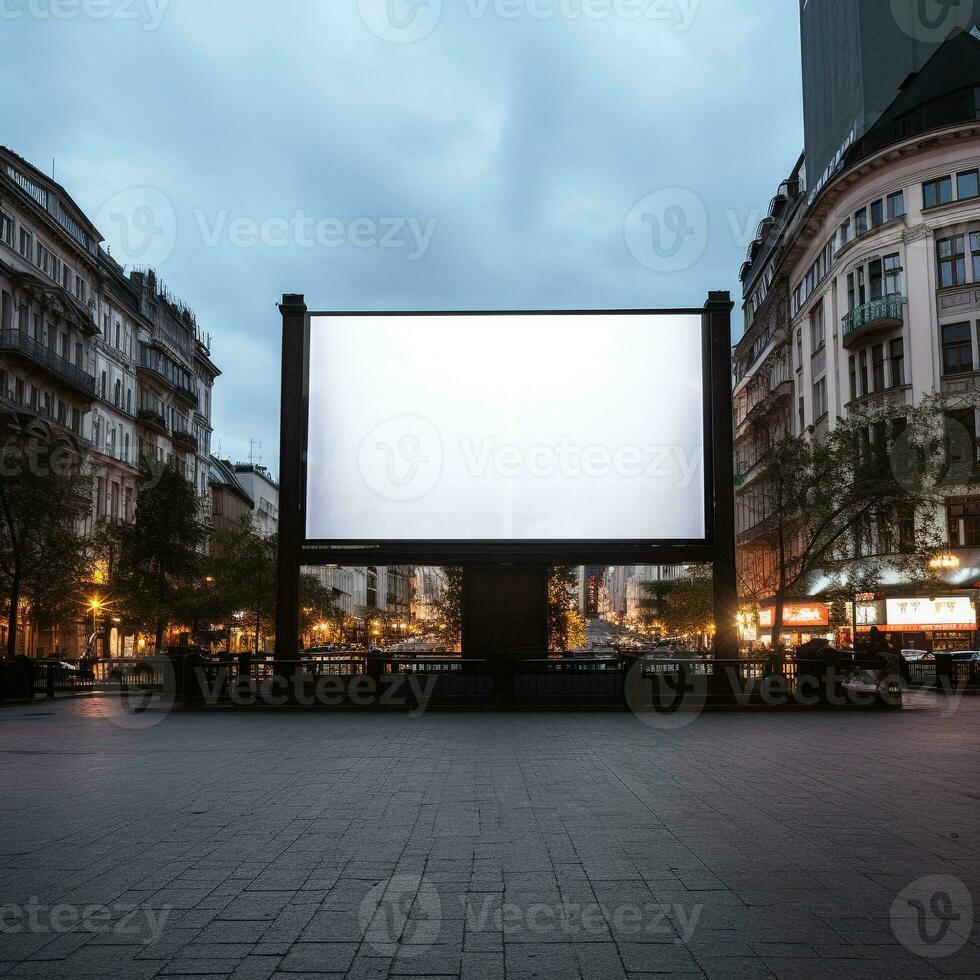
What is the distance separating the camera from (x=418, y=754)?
50.3ft

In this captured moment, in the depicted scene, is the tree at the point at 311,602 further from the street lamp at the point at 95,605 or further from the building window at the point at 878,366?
the building window at the point at 878,366

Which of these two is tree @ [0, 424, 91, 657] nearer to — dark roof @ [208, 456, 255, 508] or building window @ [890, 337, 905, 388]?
building window @ [890, 337, 905, 388]

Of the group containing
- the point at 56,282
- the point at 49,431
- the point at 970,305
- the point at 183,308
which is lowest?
the point at 49,431

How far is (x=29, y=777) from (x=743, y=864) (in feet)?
28.6

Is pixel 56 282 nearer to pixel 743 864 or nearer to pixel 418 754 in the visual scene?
pixel 418 754

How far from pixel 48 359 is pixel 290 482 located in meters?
→ 36.4

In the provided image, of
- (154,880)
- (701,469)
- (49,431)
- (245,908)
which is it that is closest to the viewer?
(245,908)

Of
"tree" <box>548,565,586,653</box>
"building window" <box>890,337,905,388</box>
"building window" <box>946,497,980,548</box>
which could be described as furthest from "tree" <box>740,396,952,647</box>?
"tree" <box>548,565,586,653</box>

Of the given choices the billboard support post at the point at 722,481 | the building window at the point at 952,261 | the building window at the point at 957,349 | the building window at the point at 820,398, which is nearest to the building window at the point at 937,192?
the building window at the point at 952,261

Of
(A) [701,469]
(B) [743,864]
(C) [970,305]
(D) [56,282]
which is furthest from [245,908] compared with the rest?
(D) [56,282]

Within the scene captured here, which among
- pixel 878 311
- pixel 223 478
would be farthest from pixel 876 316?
pixel 223 478

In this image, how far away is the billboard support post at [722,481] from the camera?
25.4 m

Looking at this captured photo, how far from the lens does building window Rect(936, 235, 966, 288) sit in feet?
165

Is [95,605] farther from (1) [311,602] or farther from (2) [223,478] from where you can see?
(2) [223,478]
